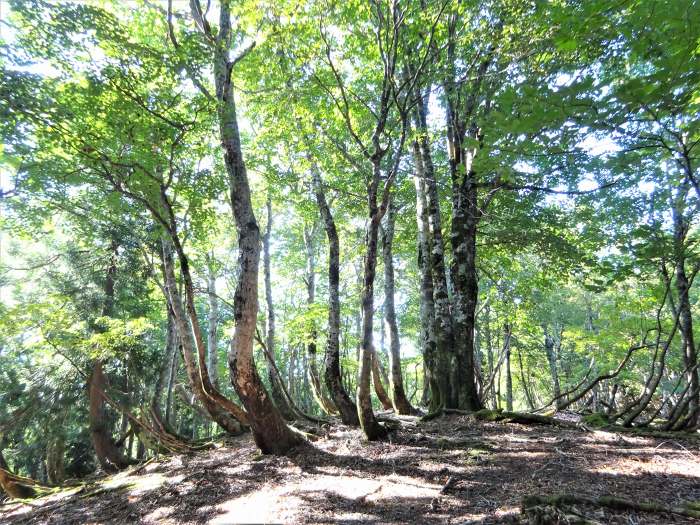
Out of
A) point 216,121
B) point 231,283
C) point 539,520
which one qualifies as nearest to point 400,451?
point 539,520

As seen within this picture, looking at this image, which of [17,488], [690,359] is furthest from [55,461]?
[690,359]

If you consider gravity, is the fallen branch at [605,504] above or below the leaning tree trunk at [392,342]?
below

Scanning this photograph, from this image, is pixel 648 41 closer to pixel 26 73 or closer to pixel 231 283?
pixel 26 73

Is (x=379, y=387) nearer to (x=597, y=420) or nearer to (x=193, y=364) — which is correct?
(x=193, y=364)

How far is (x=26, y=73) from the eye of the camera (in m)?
5.81

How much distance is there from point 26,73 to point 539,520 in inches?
339

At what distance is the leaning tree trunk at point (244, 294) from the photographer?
582 centimetres

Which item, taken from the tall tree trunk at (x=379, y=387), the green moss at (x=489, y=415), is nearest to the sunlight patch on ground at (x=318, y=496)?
the green moss at (x=489, y=415)

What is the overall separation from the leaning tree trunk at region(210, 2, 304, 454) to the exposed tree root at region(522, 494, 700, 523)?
4082 millimetres

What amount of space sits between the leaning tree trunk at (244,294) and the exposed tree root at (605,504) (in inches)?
161

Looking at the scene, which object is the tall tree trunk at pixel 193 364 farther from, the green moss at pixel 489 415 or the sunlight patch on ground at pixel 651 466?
the sunlight patch on ground at pixel 651 466

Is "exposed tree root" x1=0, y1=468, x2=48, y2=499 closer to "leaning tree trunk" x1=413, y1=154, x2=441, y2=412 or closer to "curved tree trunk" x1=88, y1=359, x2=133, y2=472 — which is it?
"curved tree trunk" x1=88, y1=359, x2=133, y2=472

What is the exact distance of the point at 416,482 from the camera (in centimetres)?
461

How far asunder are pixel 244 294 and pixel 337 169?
5.96 meters
